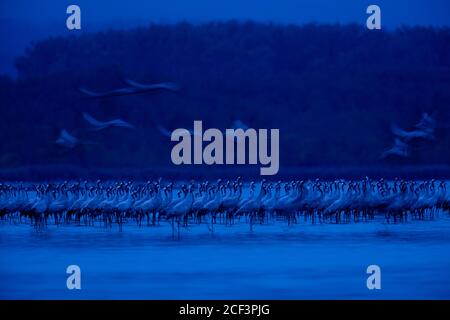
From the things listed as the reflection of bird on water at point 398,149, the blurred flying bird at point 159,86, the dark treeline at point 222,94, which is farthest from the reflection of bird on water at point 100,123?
the reflection of bird on water at point 398,149

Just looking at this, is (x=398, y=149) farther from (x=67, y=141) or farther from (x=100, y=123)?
(x=67, y=141)

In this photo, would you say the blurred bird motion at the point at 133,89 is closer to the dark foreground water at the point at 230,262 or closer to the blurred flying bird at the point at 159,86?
the blurred flying bird at the point at 159,86

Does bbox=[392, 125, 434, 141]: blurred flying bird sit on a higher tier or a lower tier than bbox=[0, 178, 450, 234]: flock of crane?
higher

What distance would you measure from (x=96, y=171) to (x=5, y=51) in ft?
3.33

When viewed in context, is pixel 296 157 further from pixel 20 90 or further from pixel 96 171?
pixel 20 90

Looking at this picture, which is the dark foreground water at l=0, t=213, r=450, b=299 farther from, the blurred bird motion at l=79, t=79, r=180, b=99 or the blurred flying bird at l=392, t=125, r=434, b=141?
the blurred bird motion at l=79, t=79, r=180, b=99

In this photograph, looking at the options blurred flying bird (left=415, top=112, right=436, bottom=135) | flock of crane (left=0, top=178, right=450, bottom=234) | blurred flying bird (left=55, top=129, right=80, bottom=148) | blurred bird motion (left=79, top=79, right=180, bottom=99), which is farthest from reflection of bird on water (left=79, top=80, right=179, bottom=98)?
blurred flying bird (left=415, top=112, right=436, bottom=135)

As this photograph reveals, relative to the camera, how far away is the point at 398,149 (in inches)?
336

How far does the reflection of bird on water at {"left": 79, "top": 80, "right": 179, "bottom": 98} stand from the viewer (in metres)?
8.49

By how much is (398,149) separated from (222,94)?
1.25m

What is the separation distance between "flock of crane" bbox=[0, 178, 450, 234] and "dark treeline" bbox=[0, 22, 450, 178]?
0.17 m

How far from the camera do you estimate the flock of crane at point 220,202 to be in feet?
28.0

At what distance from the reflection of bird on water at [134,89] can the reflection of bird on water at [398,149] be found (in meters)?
1.49

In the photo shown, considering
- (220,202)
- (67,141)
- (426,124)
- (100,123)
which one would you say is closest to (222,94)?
(220,202)
